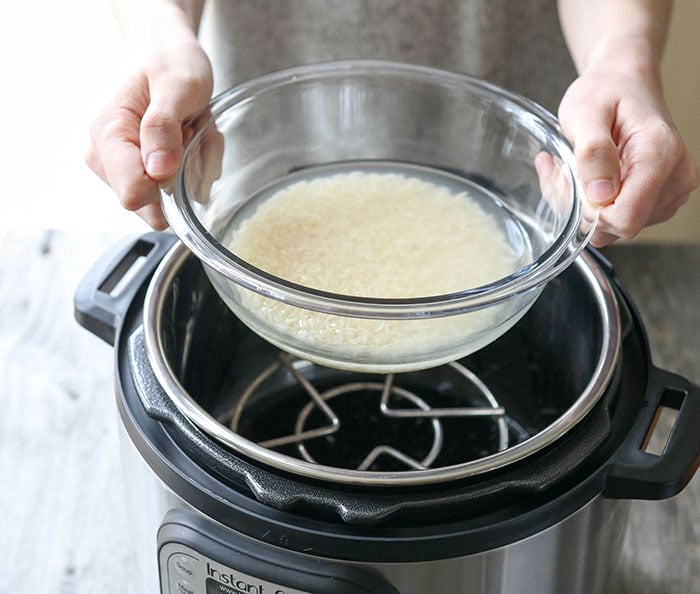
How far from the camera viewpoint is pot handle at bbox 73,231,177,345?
81cm

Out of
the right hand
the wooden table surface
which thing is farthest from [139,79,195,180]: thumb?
the wooden table surface

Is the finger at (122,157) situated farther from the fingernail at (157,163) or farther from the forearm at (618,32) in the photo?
the forearm at (618,32)

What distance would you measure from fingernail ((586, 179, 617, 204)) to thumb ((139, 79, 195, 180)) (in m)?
0.32

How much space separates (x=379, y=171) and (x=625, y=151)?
231 millimetres

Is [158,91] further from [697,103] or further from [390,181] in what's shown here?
[697,103]

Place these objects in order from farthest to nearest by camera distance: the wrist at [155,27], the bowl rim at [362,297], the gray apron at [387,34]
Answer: the gray apron at [387,34], the wrist at [155,27], the bowl rim at [362,297]

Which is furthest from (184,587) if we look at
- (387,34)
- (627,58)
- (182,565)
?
(387,34)

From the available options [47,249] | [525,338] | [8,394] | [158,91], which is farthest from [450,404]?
[47,249]

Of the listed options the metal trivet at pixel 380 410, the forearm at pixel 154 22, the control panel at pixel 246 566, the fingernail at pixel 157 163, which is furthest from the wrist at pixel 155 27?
the control panel at pixel 246 566

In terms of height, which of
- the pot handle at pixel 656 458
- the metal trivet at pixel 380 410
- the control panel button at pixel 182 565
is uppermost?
the pot handle at pixel 656 458

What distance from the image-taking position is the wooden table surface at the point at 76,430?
38.0 inches

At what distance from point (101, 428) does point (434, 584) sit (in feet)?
1.79

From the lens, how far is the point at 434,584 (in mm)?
668

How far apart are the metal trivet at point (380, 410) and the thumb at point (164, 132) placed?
259 mm
